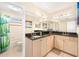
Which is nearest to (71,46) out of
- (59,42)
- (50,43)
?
(59,42)

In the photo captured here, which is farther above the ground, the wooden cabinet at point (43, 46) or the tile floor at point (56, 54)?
the wooden cabinet at point (43, 46)

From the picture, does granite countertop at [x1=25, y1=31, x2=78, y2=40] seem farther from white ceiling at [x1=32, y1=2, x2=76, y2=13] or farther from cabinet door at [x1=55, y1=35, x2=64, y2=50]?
white ceiling at [x1=32, y1=2, x2=76, y2=13]

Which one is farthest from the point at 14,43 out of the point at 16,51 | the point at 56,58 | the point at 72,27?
the point at 72,27

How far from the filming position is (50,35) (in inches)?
73.7

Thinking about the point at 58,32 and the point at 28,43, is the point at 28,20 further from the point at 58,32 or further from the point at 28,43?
the point at 58,32

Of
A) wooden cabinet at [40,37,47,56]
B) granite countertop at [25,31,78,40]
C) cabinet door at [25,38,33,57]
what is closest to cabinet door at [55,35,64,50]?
granite countertop at [25,31,78,40]

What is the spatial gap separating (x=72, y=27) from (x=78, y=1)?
18.6 inches

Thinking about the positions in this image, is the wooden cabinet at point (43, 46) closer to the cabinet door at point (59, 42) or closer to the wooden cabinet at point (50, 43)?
the wooden cabinet at point (50, 43)

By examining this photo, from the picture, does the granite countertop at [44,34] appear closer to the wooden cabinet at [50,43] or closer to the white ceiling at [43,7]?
the wooden cabinet at [50,43]

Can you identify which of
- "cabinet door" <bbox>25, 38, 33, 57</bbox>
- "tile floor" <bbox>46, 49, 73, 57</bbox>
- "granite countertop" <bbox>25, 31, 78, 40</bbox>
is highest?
"granite countertop" <bbox>25, 31, 78, 40</bbox>

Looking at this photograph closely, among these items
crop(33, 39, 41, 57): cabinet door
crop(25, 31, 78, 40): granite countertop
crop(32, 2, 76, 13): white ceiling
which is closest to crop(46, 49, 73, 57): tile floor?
crop(33, 39, 41, 57): cabinet door

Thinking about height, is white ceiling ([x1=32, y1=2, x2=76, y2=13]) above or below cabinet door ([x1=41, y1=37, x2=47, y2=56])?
above

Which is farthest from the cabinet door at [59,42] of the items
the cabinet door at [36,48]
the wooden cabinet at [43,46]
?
the cabinet door at [36,48]

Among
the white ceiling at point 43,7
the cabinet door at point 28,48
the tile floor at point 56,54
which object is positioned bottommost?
the tile floor at point 56,54
